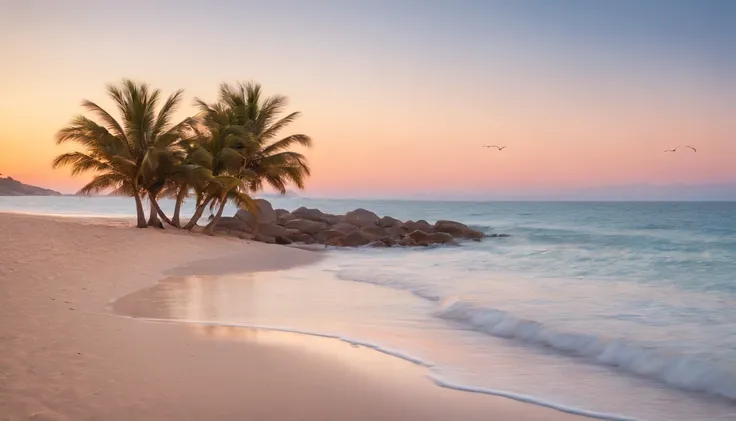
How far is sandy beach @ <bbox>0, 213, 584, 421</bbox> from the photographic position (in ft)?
15.0

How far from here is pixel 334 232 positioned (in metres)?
28.5

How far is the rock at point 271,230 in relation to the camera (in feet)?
90.7

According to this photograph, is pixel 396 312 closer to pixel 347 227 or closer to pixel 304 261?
pixel 304 261

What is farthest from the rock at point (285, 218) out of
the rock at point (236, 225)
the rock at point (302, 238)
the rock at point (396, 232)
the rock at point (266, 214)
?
the rock at point (396, 232)

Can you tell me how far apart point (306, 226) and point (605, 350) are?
76.2 feet

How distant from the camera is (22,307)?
782 cm

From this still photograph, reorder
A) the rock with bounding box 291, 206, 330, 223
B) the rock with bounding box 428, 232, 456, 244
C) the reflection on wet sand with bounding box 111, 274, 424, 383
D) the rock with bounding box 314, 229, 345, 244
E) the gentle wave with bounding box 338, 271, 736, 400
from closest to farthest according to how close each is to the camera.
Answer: the gentle wave with bounding box 338, 271, 736, 400, the reflection on wet sand with bounding box 111, 274, 424, 383, the rock with bounding box 314, 229, 345, 244, the rock with bounding box 428, 232, 456, 244, the rock with bounding box 291, 206, 330, 223

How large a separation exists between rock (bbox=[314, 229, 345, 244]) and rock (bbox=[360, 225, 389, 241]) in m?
1.35

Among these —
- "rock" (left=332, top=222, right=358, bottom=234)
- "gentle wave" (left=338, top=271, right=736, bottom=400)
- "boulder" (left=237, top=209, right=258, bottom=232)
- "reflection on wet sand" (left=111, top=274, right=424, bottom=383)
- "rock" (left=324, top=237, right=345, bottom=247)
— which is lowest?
"gentle wave" (left=338, top=271, right=736, bottom=400)

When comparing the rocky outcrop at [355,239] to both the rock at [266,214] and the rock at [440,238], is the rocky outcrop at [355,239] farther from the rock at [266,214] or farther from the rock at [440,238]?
the rock at [266,214]

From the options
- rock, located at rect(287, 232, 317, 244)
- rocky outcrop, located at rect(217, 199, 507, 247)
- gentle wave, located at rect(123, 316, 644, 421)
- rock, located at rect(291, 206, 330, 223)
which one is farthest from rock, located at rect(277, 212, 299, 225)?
gentle wave, located at rect(123, 316, 644, 421)

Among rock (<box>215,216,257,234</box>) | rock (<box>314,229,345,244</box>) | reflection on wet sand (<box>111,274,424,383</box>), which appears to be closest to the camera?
reflection on wet sand (<box>111,274,424,383</box>)

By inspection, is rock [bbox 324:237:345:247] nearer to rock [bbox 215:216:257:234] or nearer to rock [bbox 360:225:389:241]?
rock [bbox 360:225:389:241]

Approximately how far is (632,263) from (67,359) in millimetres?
19535
